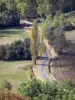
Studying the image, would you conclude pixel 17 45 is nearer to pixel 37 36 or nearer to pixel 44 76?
pixel 37 36

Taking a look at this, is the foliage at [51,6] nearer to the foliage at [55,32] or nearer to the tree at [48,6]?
the tree at [48,6]

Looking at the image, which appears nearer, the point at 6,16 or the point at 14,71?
the point at 14,71

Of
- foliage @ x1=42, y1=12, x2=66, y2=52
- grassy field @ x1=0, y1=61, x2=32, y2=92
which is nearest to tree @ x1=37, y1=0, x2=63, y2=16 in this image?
foliage @ x1=42, y1=12, x2=66, y2=52

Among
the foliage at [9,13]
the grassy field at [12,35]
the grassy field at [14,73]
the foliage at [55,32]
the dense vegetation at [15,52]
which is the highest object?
the foliage at [9,13]

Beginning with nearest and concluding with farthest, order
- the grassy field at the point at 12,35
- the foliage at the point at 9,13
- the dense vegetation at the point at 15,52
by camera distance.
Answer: the dense vegetation at the point at 15,52
the grassy field at the point at 12,35
the foliage at the point at 9,13

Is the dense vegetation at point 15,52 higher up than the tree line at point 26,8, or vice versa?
the tree line at point 26,8

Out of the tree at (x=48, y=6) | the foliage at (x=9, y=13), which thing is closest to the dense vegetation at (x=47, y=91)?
the foliage at (x=9, y=13)

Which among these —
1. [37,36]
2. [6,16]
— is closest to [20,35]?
[6,16]
